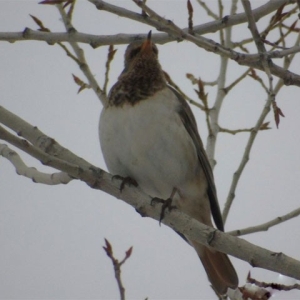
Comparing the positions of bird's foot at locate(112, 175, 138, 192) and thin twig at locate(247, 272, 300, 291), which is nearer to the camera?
thin twig at locate(247, 272, 300, 291)

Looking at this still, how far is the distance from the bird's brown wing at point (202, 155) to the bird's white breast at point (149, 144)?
0.26 feet

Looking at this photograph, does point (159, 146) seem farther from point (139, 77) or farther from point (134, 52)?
point (134, 52)

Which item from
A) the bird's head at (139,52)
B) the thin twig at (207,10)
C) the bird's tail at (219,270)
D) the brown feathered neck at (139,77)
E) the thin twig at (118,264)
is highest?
the thin twig at (207,10)


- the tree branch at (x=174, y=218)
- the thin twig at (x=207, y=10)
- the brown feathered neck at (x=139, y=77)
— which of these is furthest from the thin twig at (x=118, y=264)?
the thin twig at (x=207, y=10)

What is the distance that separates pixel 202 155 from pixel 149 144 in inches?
15.6

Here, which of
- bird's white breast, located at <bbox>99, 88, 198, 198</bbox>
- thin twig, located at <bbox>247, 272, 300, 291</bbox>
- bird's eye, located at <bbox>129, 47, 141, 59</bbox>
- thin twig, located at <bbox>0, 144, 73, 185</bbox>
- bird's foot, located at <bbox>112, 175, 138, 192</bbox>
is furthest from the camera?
bird's eye, located at <bbox>129, 47, 141, 59</bbox>

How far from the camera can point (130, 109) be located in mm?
3611

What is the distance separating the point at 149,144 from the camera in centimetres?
352

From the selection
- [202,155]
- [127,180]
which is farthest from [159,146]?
[202,155]

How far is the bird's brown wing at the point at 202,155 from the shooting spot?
148 inches

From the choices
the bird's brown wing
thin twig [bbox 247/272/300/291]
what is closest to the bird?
the bird's brown wing

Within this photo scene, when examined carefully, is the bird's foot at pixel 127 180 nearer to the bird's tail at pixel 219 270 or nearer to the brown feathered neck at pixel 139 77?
the brown feathered neck at pixel 139 77

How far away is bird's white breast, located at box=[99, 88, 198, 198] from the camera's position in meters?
3.53

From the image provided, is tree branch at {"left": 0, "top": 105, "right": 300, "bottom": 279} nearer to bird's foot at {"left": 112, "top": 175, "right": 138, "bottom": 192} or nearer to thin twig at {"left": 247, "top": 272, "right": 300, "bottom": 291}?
bird's foot at {"left": 112, "top": 175, "right": 138, "bottom": 192}
